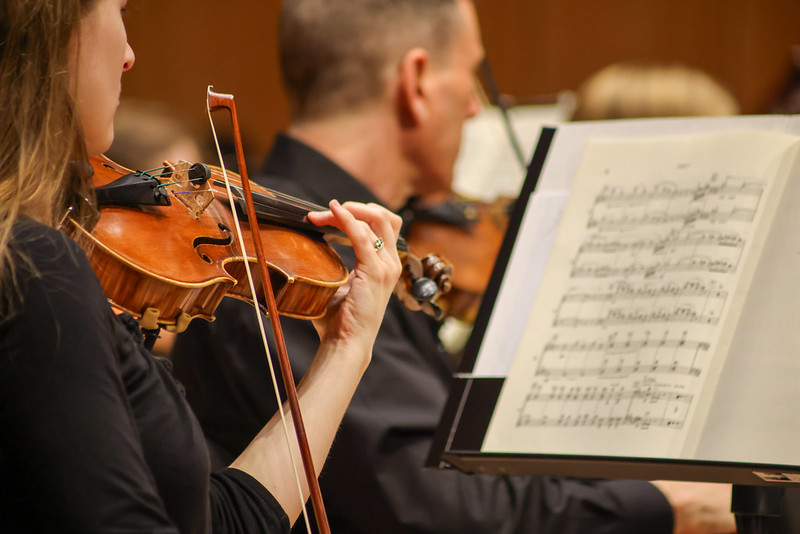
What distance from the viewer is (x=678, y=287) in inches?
48.4

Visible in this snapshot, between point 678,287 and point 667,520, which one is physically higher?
point 678,287

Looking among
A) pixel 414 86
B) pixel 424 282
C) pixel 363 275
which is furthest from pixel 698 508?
pixel 414 86

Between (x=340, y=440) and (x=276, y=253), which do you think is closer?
(x=276, y=253)

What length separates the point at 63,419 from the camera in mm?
A: 732

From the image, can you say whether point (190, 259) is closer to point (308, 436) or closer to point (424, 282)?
point (308, 436)

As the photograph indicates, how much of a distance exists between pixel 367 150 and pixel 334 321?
77 centimetres

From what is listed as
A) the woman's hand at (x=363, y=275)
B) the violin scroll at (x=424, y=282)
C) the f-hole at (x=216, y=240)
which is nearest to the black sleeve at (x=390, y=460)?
the violin scroll at (x=424, y=282)

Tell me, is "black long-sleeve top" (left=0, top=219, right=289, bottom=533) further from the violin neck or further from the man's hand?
the man's hand

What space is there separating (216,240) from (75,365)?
1.04 ft

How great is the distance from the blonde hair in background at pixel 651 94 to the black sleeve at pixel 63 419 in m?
1.82

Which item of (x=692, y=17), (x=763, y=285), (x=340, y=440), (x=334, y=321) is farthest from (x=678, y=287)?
(x=692, y=17)

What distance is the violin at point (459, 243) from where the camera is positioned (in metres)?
2.37

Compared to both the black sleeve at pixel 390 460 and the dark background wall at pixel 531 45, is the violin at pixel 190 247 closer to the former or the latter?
the black sleeve at pixel 390 460

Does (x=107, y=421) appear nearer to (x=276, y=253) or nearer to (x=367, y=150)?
(x=276, y=253)
